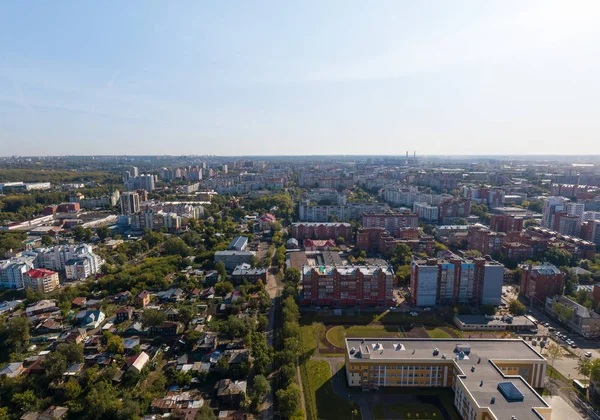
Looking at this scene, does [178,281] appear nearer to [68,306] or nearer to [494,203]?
[68,306]

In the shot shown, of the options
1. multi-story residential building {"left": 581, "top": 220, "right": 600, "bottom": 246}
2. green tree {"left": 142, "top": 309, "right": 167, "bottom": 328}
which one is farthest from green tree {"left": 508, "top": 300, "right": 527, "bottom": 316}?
multi-story residential building {"left": 581, "top": 220, "right": 600, "bottom": 246}

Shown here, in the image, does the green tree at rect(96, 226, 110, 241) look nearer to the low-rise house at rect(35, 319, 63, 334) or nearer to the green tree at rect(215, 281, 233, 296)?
the low-rise house at rect(35, 319, 63, 334)

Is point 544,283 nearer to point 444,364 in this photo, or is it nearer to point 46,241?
point 444,364

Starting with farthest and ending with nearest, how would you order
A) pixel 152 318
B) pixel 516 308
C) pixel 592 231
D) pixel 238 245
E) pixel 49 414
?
pixel 592 231 < pixel 238 245 < pixel 516 308 < pixel 152 318 < pixel 49 414

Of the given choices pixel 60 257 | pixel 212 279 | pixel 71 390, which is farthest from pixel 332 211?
pixel 71 390

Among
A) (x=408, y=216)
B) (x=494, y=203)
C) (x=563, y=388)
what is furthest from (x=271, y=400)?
(x=494, y=203)

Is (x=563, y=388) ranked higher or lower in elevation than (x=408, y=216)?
lower
